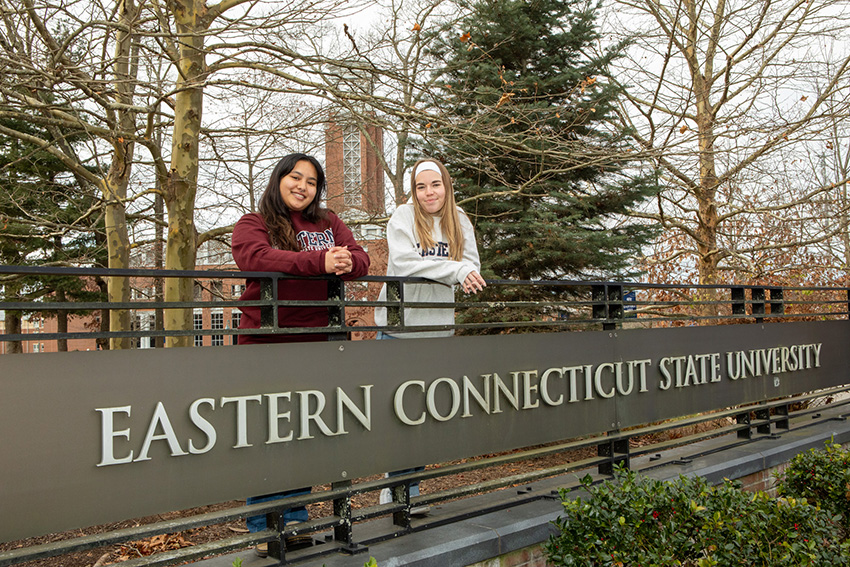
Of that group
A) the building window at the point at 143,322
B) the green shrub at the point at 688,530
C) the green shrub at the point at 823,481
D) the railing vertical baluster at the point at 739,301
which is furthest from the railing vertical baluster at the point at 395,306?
the building window at the point at 143,322

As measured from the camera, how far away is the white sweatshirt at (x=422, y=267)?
3461mm

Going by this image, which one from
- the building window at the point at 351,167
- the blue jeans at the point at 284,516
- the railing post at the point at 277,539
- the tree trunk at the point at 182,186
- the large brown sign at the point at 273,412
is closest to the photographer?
the large brown sign at the point at 273,412

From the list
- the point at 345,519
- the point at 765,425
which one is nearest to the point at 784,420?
the point at 765,425

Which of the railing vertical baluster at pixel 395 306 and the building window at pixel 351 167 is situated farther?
the building window at pixel 351 167

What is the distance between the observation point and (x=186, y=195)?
7.61 m

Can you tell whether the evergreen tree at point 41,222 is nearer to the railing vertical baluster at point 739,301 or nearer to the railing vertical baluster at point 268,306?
the railing vertical baluster at point 268,306

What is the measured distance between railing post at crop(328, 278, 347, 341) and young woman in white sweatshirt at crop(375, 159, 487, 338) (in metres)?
0.44

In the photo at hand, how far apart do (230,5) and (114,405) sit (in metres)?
6.45

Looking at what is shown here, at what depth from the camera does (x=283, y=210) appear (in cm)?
331

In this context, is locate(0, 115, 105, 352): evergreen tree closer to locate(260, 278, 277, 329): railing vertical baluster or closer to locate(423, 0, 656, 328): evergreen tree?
locate(423, 0, 656, 328): evergreen tree

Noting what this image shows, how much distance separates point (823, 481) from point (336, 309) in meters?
3.00

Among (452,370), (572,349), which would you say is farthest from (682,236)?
(452,370)

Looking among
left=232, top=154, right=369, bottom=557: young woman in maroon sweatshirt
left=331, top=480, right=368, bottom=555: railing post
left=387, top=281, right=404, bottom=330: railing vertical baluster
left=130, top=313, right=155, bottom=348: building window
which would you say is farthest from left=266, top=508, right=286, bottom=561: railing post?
left=130, top=313, right=155, bottom=348: building window

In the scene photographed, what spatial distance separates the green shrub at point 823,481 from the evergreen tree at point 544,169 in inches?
201
